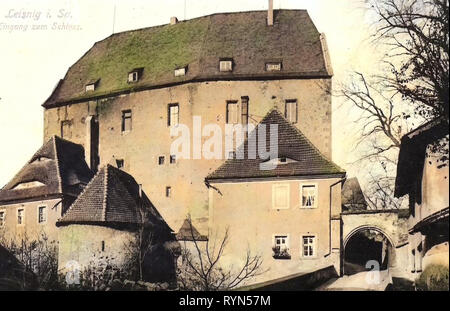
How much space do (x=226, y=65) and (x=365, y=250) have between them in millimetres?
4720

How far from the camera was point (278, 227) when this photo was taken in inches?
605

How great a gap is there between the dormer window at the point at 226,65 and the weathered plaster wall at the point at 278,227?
2.49 m

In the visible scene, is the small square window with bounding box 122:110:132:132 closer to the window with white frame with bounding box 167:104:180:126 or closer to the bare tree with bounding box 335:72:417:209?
the window with white frame with bounding box 167:104:180:126

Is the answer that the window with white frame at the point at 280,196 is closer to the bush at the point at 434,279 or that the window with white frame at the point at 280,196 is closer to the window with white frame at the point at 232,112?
the window with white frame at the point at 232,112

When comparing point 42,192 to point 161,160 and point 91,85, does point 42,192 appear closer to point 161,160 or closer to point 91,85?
point 91,85

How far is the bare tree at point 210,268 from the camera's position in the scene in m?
15.3

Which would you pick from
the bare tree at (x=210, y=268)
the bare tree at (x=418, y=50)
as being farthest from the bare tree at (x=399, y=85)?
the bare tree at (x=210, y=268)

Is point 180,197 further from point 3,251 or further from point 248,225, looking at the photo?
point 3,251

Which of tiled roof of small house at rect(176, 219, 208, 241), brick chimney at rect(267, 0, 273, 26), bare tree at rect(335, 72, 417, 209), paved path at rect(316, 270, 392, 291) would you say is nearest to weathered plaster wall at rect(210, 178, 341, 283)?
tiled roof of small house at rect(176, 219, 208, 241)

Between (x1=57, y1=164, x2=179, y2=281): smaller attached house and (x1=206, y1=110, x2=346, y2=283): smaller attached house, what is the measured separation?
120 centimetres

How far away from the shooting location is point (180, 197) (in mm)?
16328

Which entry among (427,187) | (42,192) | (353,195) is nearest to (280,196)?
(353,195)

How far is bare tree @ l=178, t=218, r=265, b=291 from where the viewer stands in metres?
15.3

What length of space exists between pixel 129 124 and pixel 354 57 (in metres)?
5.01
